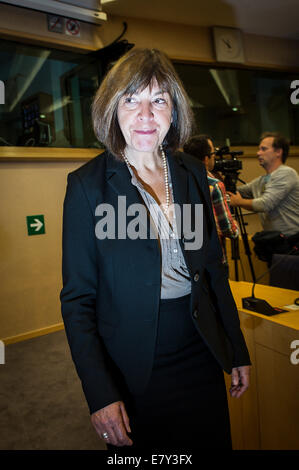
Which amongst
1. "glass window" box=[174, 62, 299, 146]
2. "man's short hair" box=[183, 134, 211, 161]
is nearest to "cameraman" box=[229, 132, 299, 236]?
"man's short hair" box=[183, 134, 211, 161]

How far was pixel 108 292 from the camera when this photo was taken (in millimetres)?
894

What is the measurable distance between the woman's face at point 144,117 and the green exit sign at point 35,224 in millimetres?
2627

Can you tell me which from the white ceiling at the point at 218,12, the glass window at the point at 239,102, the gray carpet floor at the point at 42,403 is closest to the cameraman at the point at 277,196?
the glass window at the point at 239,102

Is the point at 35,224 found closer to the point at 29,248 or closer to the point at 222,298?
the point at 29,248

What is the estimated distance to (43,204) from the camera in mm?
3471

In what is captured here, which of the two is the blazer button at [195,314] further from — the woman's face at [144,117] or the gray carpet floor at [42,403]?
the gray carpet floor at [42,403]

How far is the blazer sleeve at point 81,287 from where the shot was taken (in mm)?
841

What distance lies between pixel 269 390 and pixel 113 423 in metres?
0.79

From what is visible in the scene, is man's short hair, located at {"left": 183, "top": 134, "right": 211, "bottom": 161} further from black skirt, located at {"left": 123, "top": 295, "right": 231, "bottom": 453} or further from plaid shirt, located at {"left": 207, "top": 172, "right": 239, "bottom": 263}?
black skirt, located at {"left": 123, "top": 295, "right": 231, "bottom": 453}

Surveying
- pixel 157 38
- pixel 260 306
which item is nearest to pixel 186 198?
pixel 260 306

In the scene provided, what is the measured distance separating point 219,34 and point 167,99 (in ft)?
13.5

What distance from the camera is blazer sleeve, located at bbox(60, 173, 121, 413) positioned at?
0.84 meters

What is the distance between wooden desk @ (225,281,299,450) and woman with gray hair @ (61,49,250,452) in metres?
0.32
